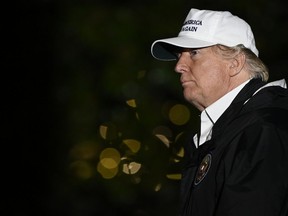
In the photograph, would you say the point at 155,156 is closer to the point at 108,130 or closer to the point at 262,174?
the point at 108,130

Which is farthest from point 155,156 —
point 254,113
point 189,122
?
point 254,113

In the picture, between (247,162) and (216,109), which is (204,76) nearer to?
(216,109)

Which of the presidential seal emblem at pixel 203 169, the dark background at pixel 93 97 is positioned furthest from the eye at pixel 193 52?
the dark background at pixel 93 97

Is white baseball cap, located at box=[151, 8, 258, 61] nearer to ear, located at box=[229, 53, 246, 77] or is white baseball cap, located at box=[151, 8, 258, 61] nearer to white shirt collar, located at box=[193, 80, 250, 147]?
ear, located at box=[229, 53, 246, 77]

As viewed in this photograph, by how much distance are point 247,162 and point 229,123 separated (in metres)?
0.25

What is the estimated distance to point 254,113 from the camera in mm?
3025

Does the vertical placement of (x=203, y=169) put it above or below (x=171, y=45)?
below

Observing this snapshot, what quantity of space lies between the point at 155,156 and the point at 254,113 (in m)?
4.31

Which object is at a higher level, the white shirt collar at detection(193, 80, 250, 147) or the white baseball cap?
the white baseball cap

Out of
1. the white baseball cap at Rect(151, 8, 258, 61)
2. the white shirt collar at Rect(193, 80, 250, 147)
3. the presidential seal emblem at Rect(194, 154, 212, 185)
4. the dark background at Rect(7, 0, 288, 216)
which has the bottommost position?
the dark background at Rect(7, 0, 288, 216)

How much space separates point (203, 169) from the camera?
313cm

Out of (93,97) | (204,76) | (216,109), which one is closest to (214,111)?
(216,109)

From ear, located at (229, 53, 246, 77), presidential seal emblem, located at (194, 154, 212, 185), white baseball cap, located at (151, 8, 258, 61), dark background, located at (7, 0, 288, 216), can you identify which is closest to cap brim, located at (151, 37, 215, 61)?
white baseball cap, located at (151, 8, 258, 61)

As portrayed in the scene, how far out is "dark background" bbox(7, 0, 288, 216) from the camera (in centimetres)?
715
